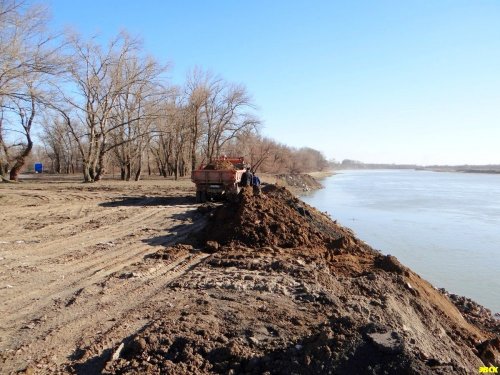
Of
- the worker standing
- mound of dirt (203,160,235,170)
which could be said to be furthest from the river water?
mound of dirt (203,160,235,170)

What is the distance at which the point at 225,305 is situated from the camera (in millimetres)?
5992

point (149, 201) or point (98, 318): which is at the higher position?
point (149, 201)

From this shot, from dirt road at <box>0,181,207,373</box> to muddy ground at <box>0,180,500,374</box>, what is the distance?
0.03 meters

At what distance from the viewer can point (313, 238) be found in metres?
11.1

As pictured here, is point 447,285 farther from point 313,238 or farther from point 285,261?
point 285,261

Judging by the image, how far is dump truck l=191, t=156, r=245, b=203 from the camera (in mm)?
18266

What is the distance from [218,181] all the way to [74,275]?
1129 centimetres

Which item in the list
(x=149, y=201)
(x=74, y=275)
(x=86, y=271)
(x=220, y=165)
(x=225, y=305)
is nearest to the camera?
(x=225, y=305)

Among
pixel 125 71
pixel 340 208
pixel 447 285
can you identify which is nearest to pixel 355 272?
pixel 447 285

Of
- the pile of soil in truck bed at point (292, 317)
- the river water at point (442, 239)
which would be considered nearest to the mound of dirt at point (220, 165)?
the river water at point (442, 239)

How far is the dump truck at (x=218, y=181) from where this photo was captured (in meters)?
18.3

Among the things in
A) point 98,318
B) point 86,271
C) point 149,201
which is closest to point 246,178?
point 149,201

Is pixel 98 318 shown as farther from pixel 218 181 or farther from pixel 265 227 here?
pixel 218 181

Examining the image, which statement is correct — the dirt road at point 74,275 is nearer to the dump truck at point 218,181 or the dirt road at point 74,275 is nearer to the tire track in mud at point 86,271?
the tire track in mud at point 86,271
